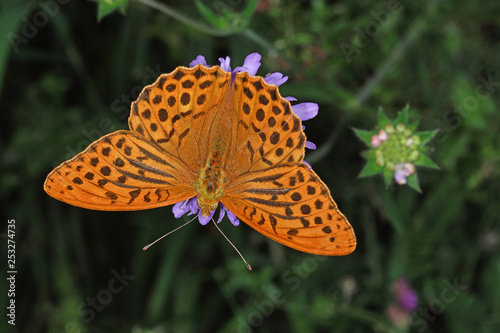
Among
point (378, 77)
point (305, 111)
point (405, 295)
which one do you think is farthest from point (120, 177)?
point (405, 295)

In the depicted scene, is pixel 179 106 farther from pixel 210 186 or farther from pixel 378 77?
pixel 378 77

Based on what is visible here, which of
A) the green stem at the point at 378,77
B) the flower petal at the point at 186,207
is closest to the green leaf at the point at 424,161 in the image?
the green stem at the point at 378,77

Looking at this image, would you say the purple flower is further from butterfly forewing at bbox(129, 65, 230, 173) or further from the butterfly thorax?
butterfly forewing at bbox(129, 65, 230, 173)

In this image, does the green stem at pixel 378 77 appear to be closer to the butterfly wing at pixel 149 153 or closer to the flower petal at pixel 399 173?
the flower petal at pixel 399 173

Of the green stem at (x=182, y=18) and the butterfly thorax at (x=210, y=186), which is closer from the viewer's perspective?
the butterfly thorax at (x=210, y=186)

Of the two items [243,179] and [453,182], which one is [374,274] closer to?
[453,182]

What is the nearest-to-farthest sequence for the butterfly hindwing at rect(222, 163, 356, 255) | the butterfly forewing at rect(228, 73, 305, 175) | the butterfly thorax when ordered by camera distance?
the butterfly hindwing at rect(222, 163, 356, 255) → the butterfly forewing at rect(228, 73, 305, 175) → the butterfly thorax

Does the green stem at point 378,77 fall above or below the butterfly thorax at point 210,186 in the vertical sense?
above

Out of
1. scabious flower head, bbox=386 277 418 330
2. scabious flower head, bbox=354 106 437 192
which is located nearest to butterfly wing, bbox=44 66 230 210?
scabious flower head, bbox=354 106 437 192
